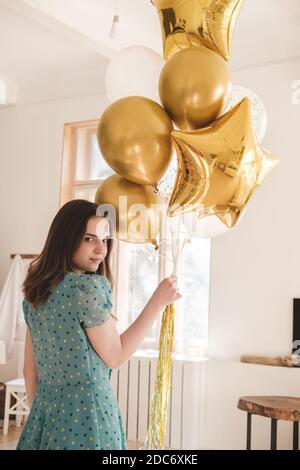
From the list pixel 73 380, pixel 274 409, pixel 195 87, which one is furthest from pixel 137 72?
pixel 274 409

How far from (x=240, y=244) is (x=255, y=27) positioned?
4.56 feet

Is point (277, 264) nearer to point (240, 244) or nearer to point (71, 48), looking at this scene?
point (240, 244)

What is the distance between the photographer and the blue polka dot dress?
151cm

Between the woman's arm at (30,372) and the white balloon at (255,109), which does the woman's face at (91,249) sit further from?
the white balloon at (255,109)

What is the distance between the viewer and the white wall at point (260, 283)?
375 cm

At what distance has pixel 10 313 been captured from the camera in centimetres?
480

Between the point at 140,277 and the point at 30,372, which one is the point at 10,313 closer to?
the point at 140,277

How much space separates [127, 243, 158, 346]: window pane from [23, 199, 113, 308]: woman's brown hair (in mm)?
2964

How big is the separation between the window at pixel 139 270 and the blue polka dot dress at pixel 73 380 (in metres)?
2.56

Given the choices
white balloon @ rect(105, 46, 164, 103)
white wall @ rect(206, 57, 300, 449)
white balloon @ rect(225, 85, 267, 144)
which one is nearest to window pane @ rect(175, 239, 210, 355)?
white wall @ rect(206, 57, 300, 449)

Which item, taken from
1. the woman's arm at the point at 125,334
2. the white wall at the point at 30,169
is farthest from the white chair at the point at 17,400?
the woman's arm at the point at 125,334

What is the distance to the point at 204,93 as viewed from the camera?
1625 mm
